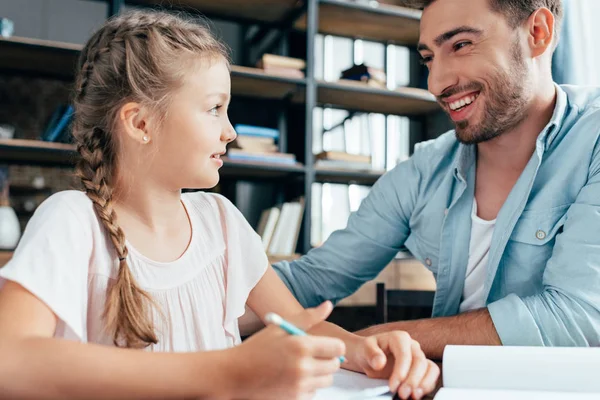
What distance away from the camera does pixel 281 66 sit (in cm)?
297

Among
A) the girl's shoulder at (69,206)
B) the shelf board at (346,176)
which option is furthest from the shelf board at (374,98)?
the girl's shoulder at (69,206)

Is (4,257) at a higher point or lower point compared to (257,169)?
lower

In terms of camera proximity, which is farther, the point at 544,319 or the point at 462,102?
the point at 462,102

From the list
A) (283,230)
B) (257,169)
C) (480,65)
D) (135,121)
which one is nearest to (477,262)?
(480,65)

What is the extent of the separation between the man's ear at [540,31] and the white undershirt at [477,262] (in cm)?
48

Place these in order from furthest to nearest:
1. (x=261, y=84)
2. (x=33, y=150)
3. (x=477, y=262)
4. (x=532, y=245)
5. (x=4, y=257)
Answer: (x=261, y=84)
(x=33, y=150)
(x=4, y=257)
(x=477, y=262)
(x=532, y=245)

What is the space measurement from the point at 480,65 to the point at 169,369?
1159 mm

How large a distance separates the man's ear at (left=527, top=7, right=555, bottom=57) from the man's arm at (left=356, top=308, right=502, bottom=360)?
0.78 meters

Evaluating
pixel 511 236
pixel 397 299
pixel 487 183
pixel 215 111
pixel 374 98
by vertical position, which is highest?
pixel 374 98

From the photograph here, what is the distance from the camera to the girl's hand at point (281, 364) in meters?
0.55

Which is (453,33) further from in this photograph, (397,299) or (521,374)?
(521,374)

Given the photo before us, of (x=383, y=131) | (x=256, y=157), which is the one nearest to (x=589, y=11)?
(x=383, y=131)

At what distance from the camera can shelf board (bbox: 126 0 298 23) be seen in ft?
9.85

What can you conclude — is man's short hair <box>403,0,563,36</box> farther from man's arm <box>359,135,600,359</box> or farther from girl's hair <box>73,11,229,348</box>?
girl's hair <box>73,11,229,348</box>
